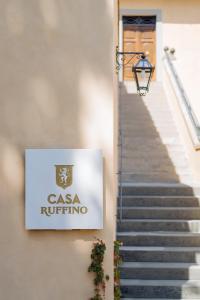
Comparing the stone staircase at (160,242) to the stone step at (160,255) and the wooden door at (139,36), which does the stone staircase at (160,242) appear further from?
the wooden door at (139,36)

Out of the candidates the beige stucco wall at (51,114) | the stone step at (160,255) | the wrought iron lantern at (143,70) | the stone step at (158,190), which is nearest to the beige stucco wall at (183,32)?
the stone step at (158,190)

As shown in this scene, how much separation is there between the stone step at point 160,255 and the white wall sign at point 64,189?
2965 mm

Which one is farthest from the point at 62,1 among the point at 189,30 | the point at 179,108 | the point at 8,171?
the point at 189,30

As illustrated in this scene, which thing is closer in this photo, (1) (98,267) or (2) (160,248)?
(1) (98,267)

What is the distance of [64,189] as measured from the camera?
941cm

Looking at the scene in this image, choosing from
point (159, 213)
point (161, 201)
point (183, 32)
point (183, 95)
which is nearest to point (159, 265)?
point (159, 213)

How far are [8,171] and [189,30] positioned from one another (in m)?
12.4

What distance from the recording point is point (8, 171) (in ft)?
31.2

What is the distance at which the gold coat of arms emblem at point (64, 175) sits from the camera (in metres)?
9.42

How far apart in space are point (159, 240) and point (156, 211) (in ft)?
3.00

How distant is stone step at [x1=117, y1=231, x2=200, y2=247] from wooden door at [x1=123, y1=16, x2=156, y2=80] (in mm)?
9431

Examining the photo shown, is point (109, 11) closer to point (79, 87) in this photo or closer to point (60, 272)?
point (79, 87)

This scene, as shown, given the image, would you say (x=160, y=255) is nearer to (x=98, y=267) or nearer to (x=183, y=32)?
(x=98, y=267)

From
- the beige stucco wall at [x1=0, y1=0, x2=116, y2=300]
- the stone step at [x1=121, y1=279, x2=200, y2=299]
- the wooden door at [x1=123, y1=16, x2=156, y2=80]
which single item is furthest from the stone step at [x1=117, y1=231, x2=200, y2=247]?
the wooden door at [x1=123, y1=16, x2=156, y2=80]
